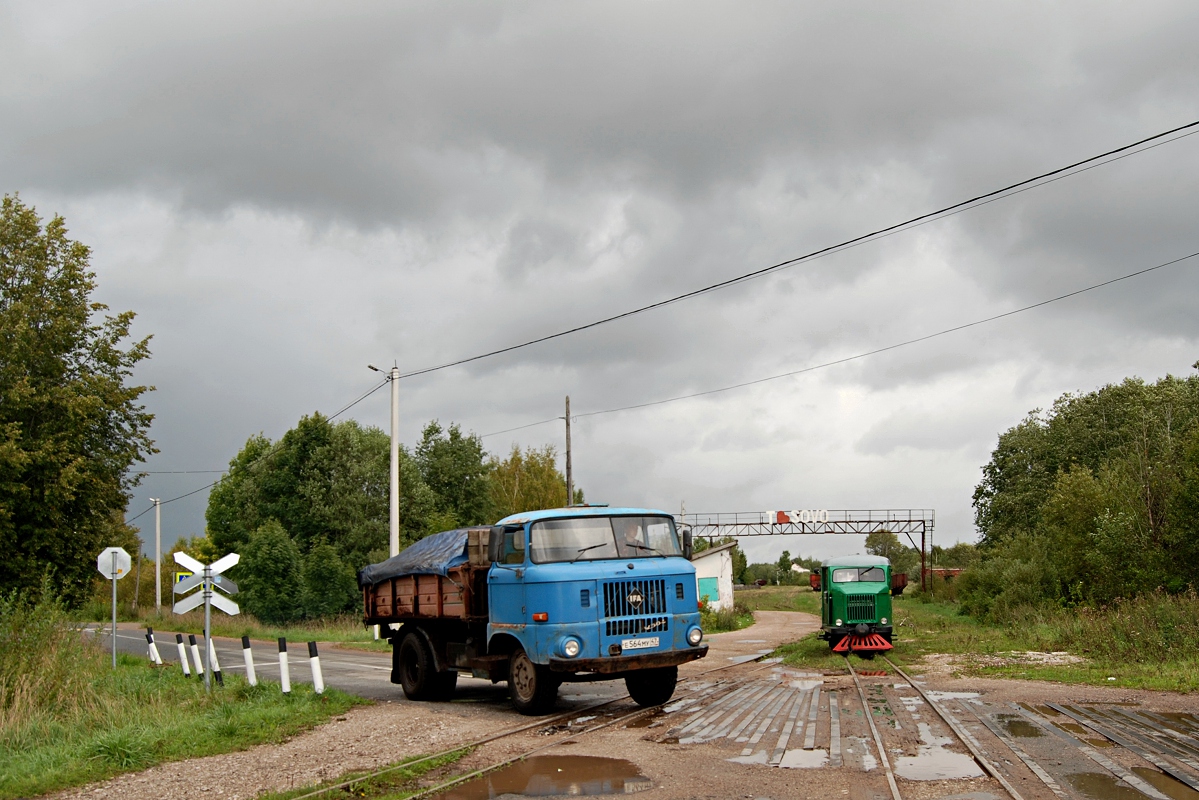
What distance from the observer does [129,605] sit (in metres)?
56.9

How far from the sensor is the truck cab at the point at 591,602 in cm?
1217

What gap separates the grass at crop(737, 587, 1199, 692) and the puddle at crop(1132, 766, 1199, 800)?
6895 millimetres

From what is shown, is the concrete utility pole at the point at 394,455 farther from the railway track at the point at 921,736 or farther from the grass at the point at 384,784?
the grass at the point at 384,784

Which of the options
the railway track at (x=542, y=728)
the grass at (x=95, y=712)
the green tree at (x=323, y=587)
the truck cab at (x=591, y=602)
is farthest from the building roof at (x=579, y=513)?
the green tree at (x=323, y=587)

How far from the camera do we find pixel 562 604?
480 inches

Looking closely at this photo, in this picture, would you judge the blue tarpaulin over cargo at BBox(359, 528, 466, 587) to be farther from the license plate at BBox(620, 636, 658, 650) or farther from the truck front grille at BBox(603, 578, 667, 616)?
the license plate at BBox(620, 636, 658, 650)

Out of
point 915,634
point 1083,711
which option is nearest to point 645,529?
point 1083,711

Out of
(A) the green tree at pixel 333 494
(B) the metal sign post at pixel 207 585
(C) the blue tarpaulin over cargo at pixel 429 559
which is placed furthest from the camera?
(A) the green tree at pixel 333 494

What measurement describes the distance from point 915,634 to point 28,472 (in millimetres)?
28207

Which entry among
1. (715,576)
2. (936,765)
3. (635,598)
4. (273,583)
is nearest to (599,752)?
(635,598)

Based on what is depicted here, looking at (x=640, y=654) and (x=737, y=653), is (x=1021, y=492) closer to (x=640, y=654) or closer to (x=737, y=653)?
(x=737, y=653)

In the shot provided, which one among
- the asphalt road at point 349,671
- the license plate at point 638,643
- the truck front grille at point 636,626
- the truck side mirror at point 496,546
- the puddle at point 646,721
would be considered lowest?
the asphalt road at point 349,671

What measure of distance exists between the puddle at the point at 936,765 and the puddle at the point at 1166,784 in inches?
52.4

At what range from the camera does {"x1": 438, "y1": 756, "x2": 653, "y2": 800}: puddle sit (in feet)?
26.8
